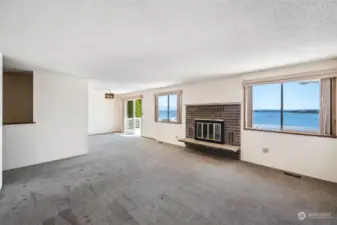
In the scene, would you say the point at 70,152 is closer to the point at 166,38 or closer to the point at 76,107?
the point at 76,107

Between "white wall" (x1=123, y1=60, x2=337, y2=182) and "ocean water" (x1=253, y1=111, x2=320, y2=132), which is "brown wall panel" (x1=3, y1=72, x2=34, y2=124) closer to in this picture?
"white wall" (x1=123, y1=60, x2=337, y2=182)

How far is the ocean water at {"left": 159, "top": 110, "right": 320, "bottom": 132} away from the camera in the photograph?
3.79m

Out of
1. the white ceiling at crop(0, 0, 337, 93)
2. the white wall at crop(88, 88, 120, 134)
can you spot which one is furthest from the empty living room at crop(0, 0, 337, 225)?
the white wall at crop(88, 88, 120, 134)

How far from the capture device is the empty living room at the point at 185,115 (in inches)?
74.0

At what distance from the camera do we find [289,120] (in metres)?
4.15

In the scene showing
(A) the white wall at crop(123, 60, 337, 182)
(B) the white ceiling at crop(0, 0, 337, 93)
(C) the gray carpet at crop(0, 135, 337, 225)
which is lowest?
(C) the gray carpet at crop(0, 135, 337, 225)

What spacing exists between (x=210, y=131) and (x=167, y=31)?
3.83m

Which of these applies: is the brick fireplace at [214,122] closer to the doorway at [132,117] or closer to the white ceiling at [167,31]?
the white ceiling at [167,31]

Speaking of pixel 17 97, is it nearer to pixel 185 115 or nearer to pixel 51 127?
pixel 51 127

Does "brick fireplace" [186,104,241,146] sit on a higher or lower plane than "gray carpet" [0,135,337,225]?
higher

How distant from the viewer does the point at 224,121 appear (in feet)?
16.9

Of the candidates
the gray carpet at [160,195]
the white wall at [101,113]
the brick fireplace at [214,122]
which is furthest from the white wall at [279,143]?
the white wall at [101,113]

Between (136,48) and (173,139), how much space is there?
466cm

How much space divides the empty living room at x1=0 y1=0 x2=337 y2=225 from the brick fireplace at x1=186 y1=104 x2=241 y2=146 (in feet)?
0.10
